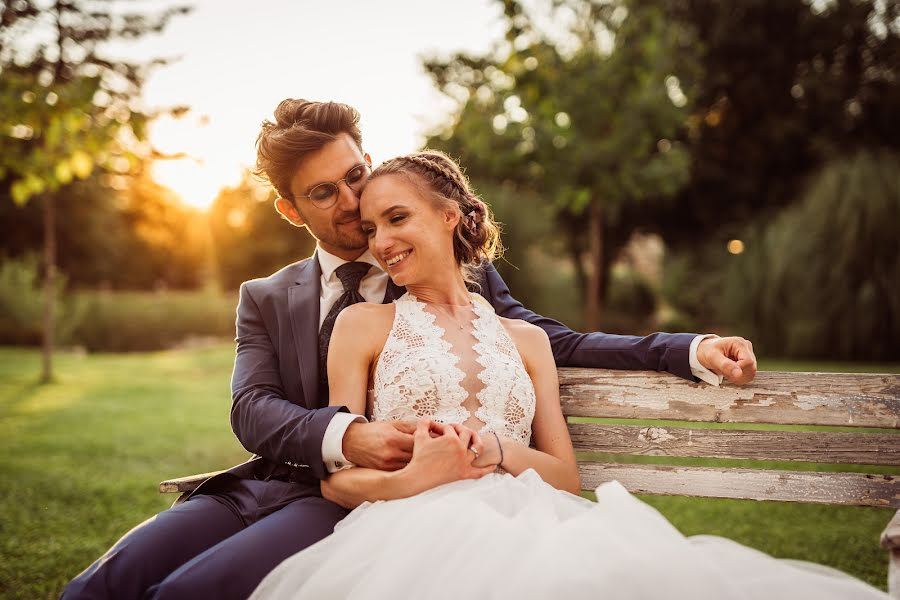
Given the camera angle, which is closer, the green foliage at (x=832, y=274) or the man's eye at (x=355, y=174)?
the man's eye at (x=355, y=174)

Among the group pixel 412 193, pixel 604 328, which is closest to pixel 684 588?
pixel 412 193

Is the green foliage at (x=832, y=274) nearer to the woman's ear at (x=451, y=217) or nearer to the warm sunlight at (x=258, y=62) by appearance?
the warm sunlight at (x=258, y=62)

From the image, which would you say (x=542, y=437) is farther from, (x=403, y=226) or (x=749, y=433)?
(x=403, y=226)

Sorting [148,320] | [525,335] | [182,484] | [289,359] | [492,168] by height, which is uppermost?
[492,168]

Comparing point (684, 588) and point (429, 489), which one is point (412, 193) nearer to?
point (429, 489)

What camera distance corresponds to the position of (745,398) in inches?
124

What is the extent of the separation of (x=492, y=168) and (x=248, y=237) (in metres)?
26.7

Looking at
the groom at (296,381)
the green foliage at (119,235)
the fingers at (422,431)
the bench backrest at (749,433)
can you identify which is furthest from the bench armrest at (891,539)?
the green foliage at (119,235)

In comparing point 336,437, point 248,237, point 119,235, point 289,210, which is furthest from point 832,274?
point 248,237

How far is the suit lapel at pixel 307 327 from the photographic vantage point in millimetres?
3107

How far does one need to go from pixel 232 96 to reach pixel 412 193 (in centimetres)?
870

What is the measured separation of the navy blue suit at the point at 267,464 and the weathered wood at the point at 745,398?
0.09 m

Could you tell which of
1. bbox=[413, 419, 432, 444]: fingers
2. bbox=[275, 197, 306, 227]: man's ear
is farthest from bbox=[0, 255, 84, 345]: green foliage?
bbox=[413, 419, 432, 444]: fingers

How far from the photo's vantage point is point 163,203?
37.0 meters
